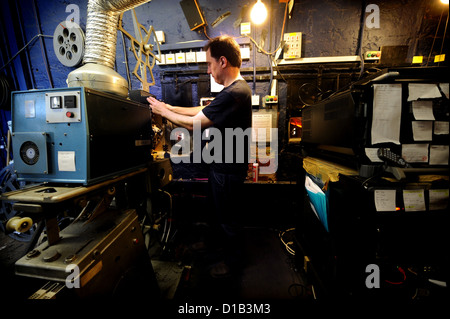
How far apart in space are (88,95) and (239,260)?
1.72 m

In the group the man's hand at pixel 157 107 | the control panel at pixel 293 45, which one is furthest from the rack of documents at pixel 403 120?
the control panel at pixel 293 45

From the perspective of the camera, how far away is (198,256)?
187 centimetres

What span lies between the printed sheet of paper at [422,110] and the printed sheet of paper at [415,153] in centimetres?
14

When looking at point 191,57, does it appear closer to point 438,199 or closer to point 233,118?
point 233,118

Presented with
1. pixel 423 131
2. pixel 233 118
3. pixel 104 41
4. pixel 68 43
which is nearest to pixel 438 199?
pixel 423 131

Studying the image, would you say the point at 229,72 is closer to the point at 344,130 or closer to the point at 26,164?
the point at 344,130

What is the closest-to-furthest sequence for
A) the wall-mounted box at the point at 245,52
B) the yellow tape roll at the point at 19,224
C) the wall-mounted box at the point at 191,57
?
the yellow tape roll at the point at 19,224, the wall-mounted box at the point at 245,52, the wall-mounted box at the point at 191,57

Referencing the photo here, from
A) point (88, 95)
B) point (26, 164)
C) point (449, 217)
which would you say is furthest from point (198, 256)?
point (449, 217)

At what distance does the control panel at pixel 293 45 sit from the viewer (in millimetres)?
2303

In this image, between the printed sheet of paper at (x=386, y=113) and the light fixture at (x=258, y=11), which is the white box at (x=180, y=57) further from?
the printed sheet of paper at (x=386, y=113)

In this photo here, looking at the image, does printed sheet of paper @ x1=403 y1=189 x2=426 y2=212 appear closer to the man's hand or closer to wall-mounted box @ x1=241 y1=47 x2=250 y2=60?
the man's hand

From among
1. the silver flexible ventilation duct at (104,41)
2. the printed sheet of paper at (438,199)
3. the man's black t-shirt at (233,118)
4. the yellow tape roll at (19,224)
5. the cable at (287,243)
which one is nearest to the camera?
the yellow tape roll at (19,224)

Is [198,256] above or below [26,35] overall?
below
